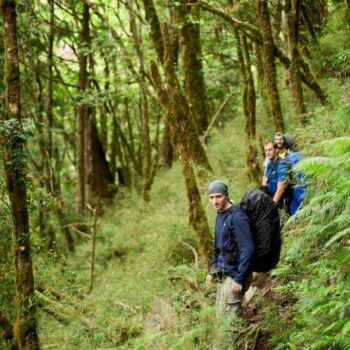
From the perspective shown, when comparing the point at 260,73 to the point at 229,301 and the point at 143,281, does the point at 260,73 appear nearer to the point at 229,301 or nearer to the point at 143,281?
the point at 143,281

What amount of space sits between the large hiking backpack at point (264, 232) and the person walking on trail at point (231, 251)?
0.12 m

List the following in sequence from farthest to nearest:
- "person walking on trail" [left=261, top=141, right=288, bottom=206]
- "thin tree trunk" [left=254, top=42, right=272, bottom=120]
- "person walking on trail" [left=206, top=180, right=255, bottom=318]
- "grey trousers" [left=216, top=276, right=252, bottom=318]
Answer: "thin tree trunk" [left=254, top=42, right=272, bottom=120], "person walking on trail" [left=261, top=141, right=288, bottom=206], "grey trousers" [left=216, top=276, right=252, bottom=318], "person walking on trail" [left=206, top=180, right=255, bottom=318]

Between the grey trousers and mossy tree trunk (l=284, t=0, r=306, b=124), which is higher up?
mossy tree trunk (l=284, t=0, r=306, b=124)

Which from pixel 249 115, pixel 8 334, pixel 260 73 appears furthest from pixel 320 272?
pixel 260 73

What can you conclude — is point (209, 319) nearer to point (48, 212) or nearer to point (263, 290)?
point (263, 290)

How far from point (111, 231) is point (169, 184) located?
265 cm

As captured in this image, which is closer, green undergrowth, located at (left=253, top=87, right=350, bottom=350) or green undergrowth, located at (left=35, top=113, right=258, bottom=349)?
green undergrowth, located at (left=253, top=87, right=350, bottom=350)

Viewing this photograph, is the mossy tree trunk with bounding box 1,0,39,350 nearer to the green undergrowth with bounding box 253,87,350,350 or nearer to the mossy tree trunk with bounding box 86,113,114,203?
the green undergrowth with bounding box 253,87,350,350

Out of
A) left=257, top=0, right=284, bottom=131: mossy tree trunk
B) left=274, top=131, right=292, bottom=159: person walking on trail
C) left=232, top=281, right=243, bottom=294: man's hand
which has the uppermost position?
left=257, top=0, right=284, bottom=131: mossy tree trunk

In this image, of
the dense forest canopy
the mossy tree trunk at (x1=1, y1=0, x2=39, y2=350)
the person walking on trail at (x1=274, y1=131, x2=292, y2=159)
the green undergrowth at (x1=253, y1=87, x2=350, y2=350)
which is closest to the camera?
the green undergrowth at (x1=253, y1=87, x2=350, y2=350)

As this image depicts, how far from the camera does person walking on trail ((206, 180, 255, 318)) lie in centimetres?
626

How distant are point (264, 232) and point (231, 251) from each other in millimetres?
485

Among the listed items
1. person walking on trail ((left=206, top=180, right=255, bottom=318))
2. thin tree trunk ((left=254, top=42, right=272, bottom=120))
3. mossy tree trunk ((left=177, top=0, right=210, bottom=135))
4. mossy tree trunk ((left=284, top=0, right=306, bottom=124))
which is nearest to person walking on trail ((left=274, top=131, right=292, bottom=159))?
person walking on trail ((left=206, top=180, right=255, bottom=318))

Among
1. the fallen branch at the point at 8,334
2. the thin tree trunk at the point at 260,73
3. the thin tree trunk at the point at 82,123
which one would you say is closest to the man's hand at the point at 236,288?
the fallen branch at the point at 8,334
